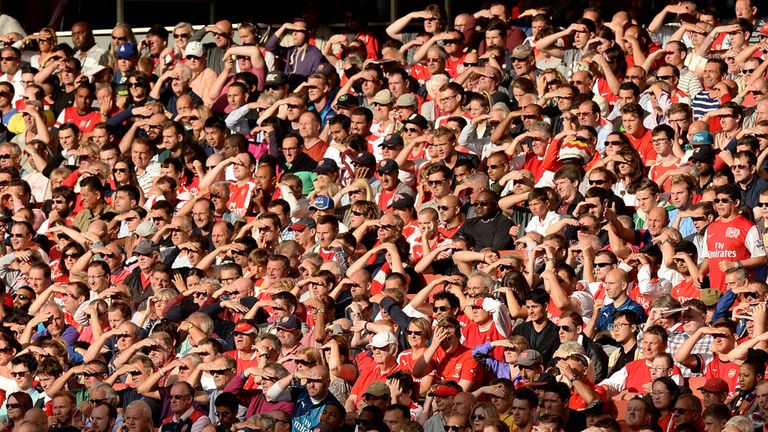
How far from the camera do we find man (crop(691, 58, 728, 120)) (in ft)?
55.3

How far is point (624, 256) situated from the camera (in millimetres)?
15109

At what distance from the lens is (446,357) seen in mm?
14078

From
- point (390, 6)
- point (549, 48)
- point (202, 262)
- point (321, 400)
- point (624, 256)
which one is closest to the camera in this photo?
point (321, 400)

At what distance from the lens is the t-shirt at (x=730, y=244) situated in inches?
578

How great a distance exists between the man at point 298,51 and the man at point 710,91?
4.08 metres

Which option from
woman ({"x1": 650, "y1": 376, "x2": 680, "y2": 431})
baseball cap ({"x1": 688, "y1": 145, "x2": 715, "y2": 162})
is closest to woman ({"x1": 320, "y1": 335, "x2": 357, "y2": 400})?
woman ({"x1": 650, "y1": 376, "x2": 680, "y2": 431})

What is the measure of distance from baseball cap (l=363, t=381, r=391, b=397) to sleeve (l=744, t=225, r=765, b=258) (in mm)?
2930

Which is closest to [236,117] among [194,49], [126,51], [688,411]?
[194,49]

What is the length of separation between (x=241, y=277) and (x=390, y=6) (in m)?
5.95

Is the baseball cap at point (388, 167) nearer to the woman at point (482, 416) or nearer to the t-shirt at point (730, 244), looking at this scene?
the t-shirt at point (730, 244)

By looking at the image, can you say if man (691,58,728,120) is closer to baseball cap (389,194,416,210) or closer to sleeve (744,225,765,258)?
sleeve (744,225,765,258)

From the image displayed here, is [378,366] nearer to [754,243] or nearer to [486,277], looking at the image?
[486,277]

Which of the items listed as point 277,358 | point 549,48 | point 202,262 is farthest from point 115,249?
point 549,48

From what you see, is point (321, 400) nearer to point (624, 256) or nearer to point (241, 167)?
point (624, 256)
